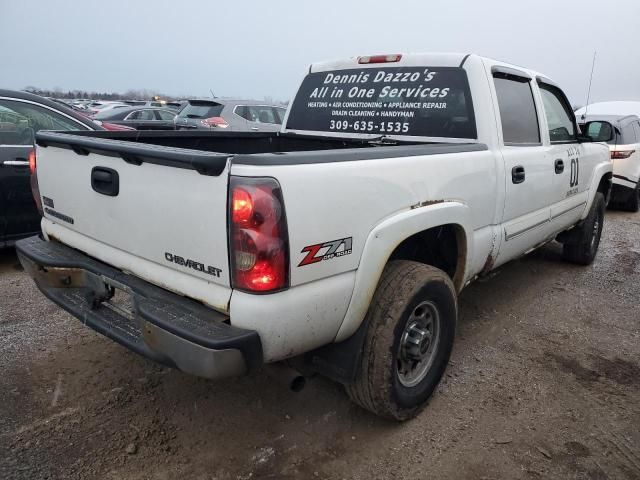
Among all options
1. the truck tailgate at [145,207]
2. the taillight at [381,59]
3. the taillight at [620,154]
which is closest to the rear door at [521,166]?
the taillight at [381,59]

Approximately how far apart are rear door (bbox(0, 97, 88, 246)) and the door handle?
421cm

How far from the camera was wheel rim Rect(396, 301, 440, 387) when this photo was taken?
2.70m

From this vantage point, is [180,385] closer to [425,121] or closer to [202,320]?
[202,320]

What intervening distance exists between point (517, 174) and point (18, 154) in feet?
14.2

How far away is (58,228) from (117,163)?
819 mm

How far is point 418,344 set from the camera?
2693 millimetres

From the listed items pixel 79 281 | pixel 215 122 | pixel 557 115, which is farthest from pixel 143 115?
pixel 79 281

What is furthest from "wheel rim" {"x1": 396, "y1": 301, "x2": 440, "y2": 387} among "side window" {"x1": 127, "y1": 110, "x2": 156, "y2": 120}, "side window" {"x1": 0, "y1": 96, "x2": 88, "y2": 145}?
"side window" {"x1": 127, "y1": 110, "x2": 156, "y2": 120}

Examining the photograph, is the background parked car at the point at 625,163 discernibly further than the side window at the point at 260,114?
No

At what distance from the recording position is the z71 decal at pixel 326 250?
2031mm

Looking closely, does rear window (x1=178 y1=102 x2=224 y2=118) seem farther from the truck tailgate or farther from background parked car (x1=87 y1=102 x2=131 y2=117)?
the truck tailgate

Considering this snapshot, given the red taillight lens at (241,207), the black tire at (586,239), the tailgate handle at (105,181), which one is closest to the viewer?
the red taillight lens at (241,207)

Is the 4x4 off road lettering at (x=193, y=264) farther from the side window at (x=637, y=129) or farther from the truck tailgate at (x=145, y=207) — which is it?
the side window at (x=637, y=129)

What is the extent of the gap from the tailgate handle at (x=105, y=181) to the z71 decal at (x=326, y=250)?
96cm
